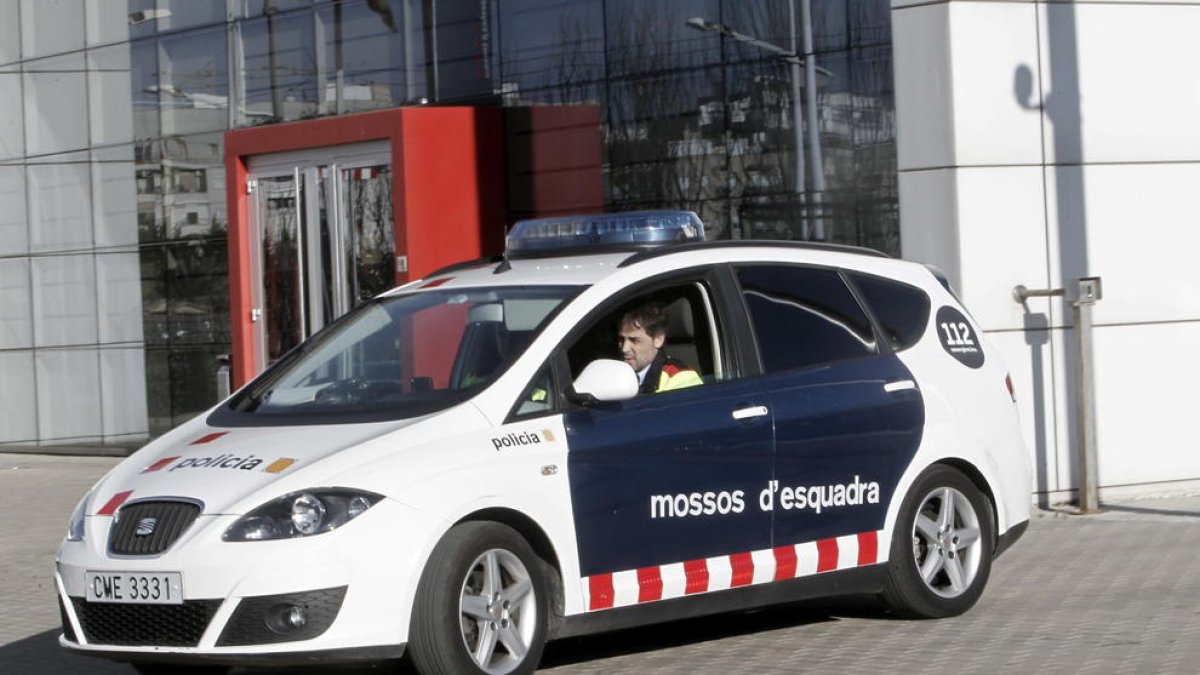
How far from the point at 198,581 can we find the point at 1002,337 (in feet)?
24.2

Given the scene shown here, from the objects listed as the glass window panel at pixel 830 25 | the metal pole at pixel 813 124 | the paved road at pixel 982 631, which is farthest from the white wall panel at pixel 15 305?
the glass window panel at pixel 830 25

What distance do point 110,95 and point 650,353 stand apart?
13.8m

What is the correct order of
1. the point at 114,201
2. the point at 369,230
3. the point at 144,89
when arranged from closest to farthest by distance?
the point at 369,230
the point at 144,89
the point at 114,201

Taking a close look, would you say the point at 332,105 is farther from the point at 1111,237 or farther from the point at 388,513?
the point at 388,513

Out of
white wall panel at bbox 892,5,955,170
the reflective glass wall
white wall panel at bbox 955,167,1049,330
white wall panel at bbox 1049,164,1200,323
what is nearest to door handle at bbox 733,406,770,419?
white wall panel at bbox 955,167,1049,330

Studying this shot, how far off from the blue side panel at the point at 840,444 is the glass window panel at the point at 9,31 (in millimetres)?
15717

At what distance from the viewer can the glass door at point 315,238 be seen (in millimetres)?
17062

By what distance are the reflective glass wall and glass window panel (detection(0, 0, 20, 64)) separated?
0.03 meters

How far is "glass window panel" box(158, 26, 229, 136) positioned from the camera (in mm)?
19391

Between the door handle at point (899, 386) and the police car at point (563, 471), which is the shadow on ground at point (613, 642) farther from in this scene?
the door handle at point (899, 386)

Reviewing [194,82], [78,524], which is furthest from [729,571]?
[194,82]

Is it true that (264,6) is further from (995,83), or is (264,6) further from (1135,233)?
(1135,233)

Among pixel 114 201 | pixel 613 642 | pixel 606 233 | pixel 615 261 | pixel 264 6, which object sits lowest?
pixel 613 642

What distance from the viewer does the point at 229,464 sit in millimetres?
7316
